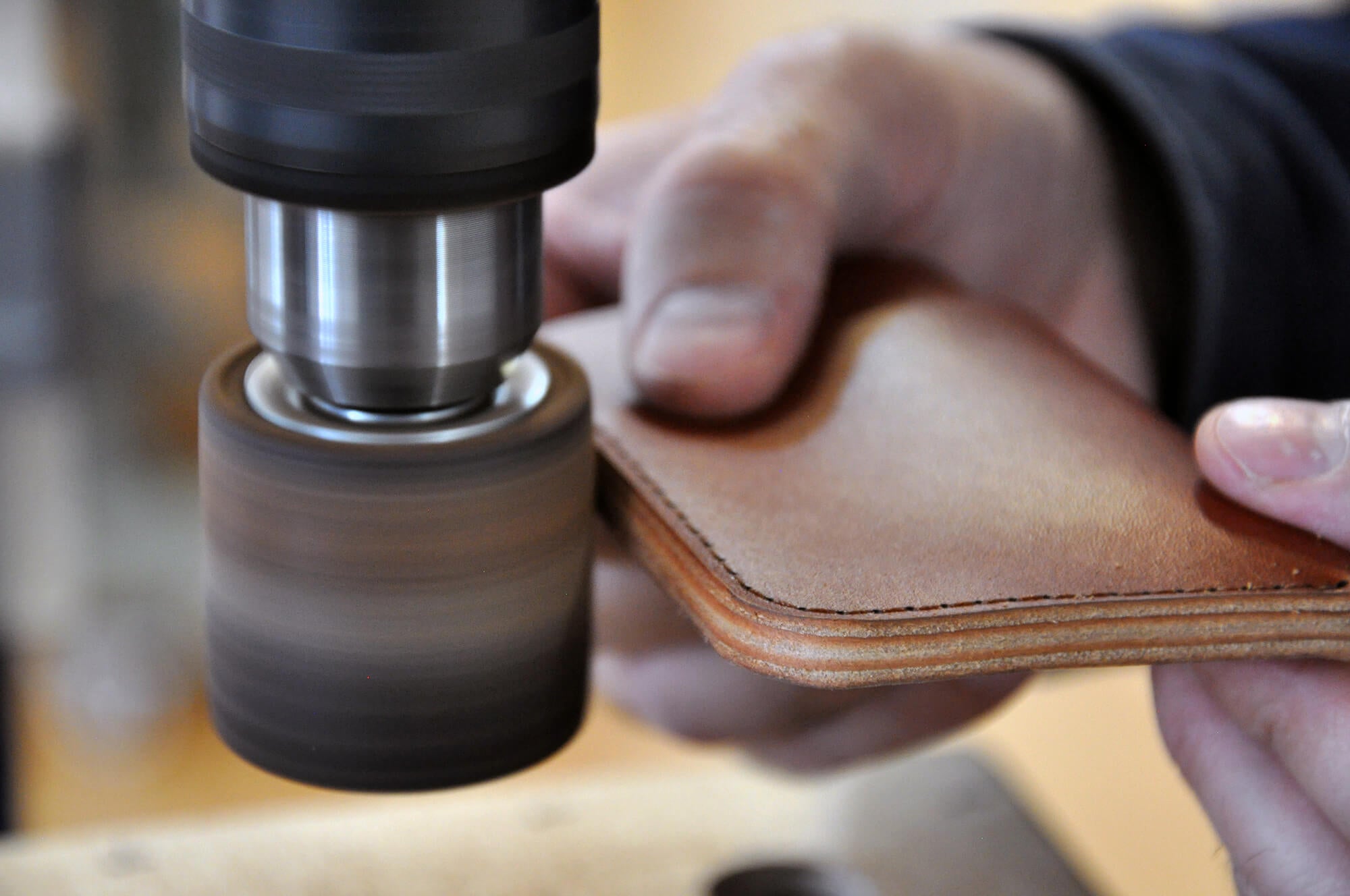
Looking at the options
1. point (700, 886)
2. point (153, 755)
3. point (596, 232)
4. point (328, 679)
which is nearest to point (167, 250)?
point (153, 755)

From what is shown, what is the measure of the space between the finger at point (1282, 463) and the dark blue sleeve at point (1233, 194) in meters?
0.25

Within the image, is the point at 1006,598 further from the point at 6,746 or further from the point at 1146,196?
the point at 6,746

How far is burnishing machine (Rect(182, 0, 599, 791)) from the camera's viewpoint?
321 mm

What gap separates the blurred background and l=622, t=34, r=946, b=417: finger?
0.79 meters

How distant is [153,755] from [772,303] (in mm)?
1196

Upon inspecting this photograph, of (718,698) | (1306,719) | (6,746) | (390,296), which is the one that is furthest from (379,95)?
(6,746)

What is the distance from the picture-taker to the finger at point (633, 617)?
2.16ft

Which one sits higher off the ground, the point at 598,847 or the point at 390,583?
the point at 390,583

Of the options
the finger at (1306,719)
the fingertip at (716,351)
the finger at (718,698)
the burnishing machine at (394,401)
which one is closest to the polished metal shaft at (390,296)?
the burnishing machine at (394,401)

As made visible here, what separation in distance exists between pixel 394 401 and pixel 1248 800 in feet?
1.00

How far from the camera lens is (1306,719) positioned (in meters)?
0.46

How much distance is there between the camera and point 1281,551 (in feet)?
1.33

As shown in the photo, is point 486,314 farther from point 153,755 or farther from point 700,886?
point 153,755

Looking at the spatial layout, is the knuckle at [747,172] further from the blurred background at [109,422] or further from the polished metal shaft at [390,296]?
the blurred background at [109,422]
